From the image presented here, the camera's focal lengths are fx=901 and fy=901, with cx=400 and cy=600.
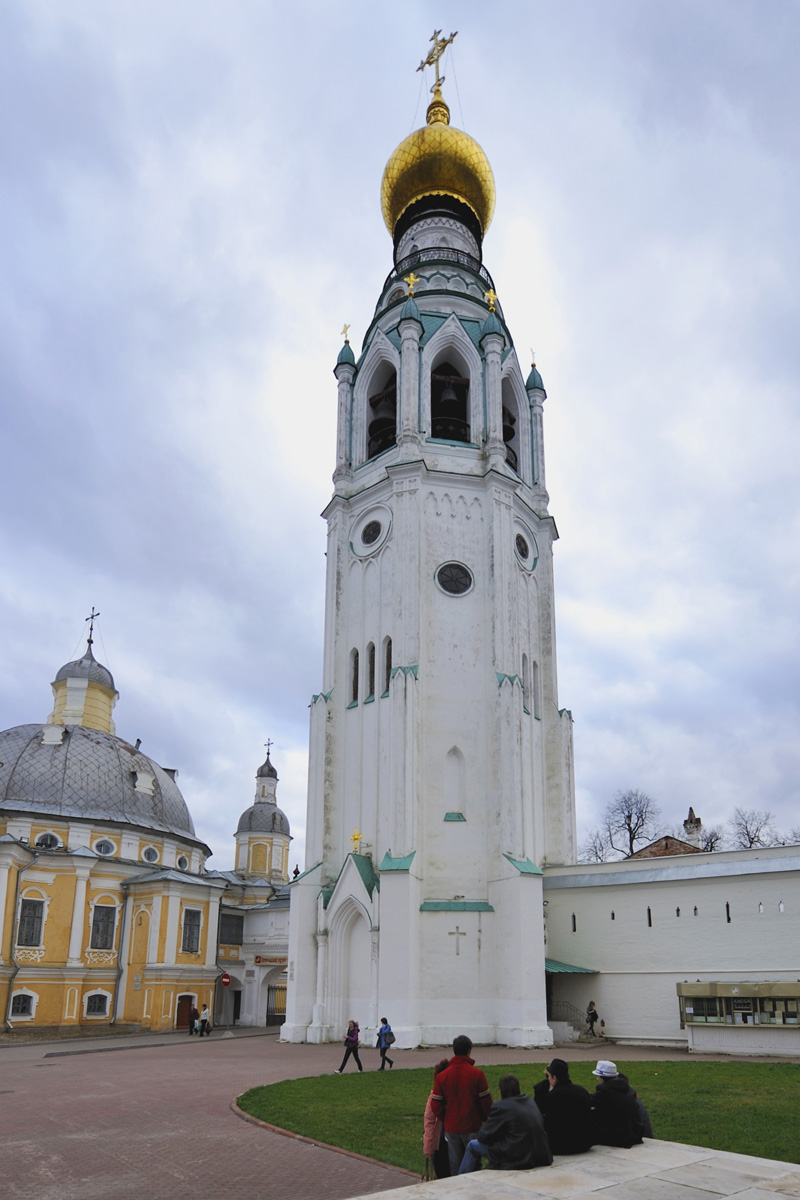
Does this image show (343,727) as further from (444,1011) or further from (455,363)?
(455,363)

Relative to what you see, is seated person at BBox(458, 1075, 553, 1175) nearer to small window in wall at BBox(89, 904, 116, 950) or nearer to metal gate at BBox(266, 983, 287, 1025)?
small window in wall at BBox(89, 904, 116, 950)

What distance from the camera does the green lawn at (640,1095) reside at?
10.1 m

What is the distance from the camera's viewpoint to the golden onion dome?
126 feet

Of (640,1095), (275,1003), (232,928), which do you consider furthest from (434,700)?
(275,1003)

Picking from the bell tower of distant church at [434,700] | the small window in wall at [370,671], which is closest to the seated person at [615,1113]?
the bell tower of distant church at [434,700]

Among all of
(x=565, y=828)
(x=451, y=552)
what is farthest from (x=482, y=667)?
(x=565, y=828)

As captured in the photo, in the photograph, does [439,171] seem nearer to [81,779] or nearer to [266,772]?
[81,779]

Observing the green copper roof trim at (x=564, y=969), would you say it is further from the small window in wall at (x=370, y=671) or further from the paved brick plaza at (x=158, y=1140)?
the small window in wall at (x=370, y=671)

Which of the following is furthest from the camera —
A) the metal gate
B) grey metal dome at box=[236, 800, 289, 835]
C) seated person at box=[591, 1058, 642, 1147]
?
grey metal dome at box=[236, 800, 289, 835]

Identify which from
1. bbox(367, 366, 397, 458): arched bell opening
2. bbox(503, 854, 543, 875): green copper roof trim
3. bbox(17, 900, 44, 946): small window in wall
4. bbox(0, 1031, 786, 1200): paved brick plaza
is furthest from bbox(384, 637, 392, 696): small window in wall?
bbox(17, 900, 44, 946): small window in wall

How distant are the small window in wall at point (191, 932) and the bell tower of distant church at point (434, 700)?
12717 mm

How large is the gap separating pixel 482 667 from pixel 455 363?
41.2ft

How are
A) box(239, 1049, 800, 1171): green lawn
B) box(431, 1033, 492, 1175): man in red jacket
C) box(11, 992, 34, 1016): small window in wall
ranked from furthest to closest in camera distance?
box(11, 992, 34, 1016): small window in wall < box(239, 1049, 800, 1171): green lawn < box(431, 1033, 492, 1175): man in red jacket

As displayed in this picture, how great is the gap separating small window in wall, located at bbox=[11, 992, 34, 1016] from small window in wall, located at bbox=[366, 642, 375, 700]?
743 inches
